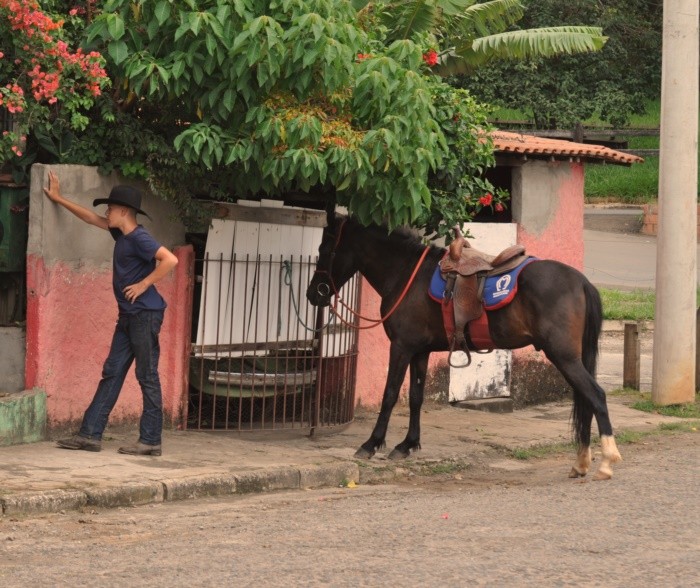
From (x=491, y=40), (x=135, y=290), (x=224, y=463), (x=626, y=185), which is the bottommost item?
(x=224, y=463)

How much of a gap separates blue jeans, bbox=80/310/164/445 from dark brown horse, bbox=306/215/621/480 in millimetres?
1722

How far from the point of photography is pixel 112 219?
9023 mm

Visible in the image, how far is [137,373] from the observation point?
911 cm

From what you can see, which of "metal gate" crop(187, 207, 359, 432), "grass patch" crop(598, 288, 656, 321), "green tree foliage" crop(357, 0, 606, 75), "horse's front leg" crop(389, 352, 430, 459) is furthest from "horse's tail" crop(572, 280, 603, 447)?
"grass patch" crop(598, 288, 656, 321)

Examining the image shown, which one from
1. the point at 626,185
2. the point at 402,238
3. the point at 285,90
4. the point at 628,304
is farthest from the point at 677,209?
the point at 626,185

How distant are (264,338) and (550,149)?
14.5 ft

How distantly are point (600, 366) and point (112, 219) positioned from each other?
984 centimetres

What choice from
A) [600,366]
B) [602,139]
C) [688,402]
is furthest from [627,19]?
[688,402]

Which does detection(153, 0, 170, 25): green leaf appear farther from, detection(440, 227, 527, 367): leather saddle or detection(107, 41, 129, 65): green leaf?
detection(440, 227, 527, 367): leather saddle

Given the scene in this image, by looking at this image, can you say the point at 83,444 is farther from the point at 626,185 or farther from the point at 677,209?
the point at 626,185

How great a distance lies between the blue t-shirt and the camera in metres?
8.93

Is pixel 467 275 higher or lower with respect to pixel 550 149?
lower

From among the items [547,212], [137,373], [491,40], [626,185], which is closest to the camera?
[137,373]

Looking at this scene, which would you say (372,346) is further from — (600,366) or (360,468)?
(600,366)
